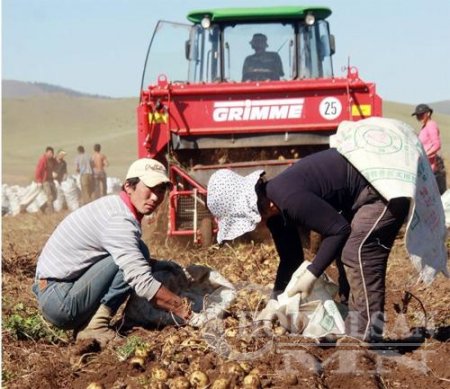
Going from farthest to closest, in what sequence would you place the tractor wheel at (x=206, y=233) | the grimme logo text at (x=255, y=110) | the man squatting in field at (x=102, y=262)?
1. the grimme logo text at (x=255, y=110)
2. the tractor wheel at (x=206, y=233)
3. the man squatting in field at (x=102, y=262)

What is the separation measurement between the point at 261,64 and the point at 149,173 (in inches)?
219

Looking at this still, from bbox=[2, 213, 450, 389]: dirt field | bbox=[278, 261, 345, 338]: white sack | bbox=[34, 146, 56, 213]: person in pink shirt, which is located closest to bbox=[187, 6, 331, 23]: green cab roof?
bbox=[2, 213, 450, 389]: dirt field

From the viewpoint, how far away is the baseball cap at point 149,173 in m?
5.13

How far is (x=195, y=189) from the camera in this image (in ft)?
31.1

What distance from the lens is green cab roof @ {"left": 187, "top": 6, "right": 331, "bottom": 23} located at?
34.4 feet

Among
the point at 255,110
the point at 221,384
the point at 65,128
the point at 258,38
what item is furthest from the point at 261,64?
Answer: the point at 65,128

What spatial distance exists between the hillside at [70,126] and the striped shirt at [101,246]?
38482 millimetres

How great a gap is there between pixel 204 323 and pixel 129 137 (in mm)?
57801

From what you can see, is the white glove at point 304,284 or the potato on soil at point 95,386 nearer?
the potato on soil at point 95,386

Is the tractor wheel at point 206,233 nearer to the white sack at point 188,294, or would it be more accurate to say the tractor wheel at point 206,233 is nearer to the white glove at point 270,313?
the white sack at point 188,294

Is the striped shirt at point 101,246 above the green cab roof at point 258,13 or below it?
below

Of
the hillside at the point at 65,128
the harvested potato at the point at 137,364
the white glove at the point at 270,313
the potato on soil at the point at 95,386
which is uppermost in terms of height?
the white glove at the point at 270,313

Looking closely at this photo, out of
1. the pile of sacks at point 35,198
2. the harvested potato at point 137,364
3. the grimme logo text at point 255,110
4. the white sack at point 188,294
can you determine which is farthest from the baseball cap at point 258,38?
the pile of sacks at point 35,198

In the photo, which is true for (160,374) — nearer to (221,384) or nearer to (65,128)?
(221,384)
